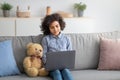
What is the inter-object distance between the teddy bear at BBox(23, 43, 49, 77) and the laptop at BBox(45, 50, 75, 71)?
0.36ft

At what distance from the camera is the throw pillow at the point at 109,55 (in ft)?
9.14

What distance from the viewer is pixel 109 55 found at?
110 inches

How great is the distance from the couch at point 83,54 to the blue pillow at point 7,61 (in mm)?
64

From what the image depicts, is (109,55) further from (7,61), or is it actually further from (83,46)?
(7,61)

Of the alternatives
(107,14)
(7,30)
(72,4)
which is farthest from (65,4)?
(7,30)

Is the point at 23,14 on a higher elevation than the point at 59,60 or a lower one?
higher

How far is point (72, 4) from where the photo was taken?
192 inches

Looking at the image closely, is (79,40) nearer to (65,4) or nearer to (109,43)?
(109,43)

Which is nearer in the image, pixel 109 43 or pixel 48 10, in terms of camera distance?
pixel 109 43

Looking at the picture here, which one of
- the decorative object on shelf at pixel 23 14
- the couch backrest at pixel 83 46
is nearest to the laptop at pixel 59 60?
the couch backrest at pixel 83 46

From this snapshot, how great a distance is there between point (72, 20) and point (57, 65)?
7.02 ft

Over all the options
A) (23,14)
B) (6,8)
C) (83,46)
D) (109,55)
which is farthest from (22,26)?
(109,55)

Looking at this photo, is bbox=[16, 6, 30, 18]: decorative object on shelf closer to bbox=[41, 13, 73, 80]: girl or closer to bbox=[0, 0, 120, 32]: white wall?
bbox=[0, 0, 120, 32]: white wall

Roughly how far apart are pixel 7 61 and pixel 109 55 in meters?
1.11
